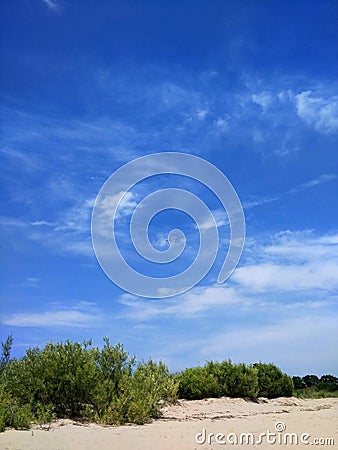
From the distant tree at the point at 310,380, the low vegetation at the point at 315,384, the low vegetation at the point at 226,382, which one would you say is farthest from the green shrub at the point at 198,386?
the distant tree at the point at 310,380

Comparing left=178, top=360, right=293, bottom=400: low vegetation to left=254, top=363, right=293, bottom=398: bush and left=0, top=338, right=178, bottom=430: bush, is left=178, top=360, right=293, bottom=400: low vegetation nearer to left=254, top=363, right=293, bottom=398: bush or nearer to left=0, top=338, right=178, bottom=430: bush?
left=254, top=363, right=293, bottom=398: bush

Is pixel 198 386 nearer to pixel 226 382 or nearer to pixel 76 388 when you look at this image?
pixel 226 382

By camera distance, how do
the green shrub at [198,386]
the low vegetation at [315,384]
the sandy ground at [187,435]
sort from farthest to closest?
the low vegetation at [315,384]
the green shrub at [198,386]
the sandy ground at [187,435]

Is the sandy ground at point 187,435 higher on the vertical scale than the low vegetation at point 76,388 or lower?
lower

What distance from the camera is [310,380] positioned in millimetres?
25016

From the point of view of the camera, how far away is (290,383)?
18422 millimetres

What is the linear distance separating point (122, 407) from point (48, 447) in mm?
2784

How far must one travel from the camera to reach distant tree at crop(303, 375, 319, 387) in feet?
81.7

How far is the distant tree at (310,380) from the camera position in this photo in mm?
24906

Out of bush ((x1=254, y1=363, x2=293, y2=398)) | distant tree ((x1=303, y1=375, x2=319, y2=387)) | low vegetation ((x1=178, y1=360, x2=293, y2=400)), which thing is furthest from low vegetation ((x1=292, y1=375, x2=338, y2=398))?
low vegetation ((x1=178, y1=360, x2=293, y2=400))

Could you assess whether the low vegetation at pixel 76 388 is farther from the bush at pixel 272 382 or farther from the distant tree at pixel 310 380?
the distant tree at pixel 310 380

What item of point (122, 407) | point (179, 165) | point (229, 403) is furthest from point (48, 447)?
point (229, 403)

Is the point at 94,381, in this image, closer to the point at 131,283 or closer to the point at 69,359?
the point at 69,359

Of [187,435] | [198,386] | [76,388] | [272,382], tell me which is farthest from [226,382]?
[187,435]
